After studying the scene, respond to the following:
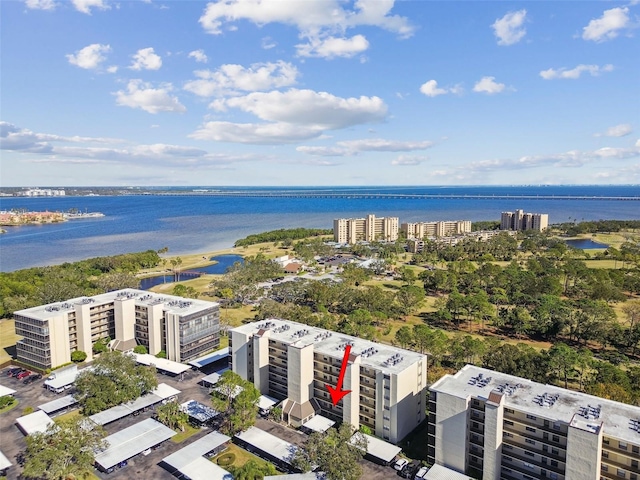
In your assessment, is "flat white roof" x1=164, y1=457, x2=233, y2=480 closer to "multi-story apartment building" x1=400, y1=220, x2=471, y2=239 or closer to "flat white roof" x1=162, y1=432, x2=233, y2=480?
"flat white roof" x1=162, y1=432, x2=233, y2=480

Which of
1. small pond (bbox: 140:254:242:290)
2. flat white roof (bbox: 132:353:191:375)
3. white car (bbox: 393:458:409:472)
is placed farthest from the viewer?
small pond (bbox: 140:254:242:290)

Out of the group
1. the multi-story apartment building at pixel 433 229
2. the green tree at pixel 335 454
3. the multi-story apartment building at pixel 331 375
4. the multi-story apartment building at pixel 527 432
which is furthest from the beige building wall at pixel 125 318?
the multi-story apartment building at pixel 433 229

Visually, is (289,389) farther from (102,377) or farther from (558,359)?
(558,359)

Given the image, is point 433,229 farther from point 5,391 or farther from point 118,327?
point 5,391

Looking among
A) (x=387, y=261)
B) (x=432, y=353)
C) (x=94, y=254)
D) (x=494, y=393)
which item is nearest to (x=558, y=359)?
(x=432, y=353)

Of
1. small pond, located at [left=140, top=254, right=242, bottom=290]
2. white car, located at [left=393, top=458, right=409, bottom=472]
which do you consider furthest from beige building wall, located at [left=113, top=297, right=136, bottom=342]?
small pond, located at [left=140, top=254, right=242, bottom=290]

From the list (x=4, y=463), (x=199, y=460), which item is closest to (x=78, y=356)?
(x=4, y=463)

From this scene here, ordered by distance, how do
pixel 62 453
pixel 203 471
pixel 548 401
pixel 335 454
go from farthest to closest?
pixel 203 471
pixel 548 401
pixel 62 453
pixel 335 454
